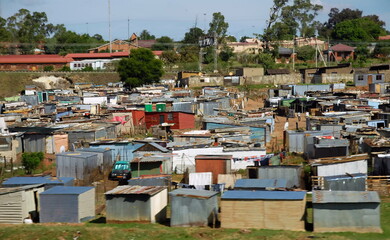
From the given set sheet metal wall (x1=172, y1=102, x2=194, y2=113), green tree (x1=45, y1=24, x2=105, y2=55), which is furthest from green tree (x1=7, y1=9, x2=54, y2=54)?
sheet metal wall (x1=172, y1=102, x2=194, y2=113)

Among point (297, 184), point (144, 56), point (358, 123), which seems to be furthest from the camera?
point (144, 56)

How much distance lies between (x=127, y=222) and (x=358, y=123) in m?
16.8

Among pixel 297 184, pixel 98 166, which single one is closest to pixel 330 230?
pixel 297 184

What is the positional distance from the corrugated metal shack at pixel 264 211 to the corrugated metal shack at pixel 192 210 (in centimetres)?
50

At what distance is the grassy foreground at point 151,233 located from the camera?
44.8 feet

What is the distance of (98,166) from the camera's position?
871 inches

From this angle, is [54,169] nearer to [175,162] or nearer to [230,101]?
[175,162]

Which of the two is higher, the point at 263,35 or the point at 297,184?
the point at 263,35

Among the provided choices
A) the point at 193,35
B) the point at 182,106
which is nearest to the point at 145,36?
the point at 193,35

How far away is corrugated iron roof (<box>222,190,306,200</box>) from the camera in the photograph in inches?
566

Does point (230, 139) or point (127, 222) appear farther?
point (230, 139)

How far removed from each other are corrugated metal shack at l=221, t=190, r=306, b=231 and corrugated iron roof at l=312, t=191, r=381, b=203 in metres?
0.46

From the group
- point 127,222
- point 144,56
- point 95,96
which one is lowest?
point 127,222

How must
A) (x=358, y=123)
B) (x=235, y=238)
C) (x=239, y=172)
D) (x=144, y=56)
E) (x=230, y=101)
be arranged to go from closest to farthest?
(x=235, y=238) < (x=239, y=172) < (x=358, y=123) < (x=230, y=101) < (x=144, y=56)
